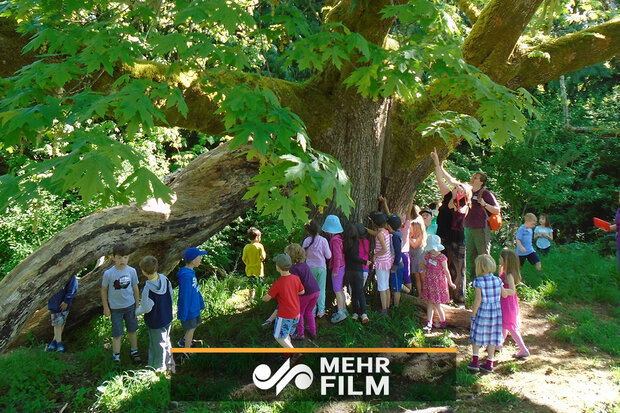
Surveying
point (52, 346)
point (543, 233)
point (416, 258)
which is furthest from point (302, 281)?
point (543, 233)

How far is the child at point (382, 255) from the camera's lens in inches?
248

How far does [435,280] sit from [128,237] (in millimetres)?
3737

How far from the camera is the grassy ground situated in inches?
184

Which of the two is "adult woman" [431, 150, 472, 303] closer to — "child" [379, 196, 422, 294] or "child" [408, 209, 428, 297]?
"child" [408, 209, 428, 297]

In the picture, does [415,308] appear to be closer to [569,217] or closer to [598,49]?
[598,49]

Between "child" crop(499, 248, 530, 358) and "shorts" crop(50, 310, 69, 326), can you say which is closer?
"child" crop(499, 248, 530, 358)

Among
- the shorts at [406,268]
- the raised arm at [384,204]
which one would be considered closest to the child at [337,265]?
the raised arm at [384,204]

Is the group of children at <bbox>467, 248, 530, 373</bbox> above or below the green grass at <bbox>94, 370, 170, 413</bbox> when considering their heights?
above

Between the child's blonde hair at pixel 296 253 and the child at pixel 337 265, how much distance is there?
588 mm

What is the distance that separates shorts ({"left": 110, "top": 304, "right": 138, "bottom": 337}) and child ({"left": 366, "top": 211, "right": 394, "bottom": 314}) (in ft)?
9.68

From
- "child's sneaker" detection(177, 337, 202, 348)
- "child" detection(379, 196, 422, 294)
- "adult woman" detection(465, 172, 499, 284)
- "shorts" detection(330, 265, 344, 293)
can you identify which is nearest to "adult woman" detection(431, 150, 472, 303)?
"adult woman" detection(465, 172, 499, 284)

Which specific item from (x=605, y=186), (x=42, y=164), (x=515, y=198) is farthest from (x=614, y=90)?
Result: (x=42, y=164)

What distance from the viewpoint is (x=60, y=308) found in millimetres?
6113

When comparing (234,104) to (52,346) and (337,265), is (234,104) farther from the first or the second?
(52,346)
